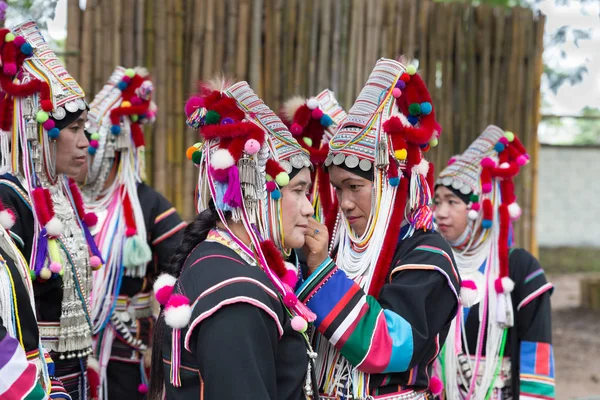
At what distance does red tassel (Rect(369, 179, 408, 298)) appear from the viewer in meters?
2.53

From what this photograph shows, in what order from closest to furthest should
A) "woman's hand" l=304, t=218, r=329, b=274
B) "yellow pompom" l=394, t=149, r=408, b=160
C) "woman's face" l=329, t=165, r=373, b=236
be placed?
"woman's hand" l=304, t=218, r=329, b=274, "yellow pompom" l=394, t=149, r=408, b=160, "woman's face" l=329, t=165, r=373, b=236

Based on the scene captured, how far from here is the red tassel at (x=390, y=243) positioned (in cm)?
253

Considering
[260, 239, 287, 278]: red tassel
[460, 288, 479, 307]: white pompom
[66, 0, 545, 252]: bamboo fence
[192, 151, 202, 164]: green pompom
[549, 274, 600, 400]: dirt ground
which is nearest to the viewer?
[260, 239, 287, 278]: red tassel

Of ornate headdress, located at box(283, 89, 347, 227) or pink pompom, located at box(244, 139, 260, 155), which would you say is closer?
pink pompom, located at box(244, 139, 260, 155)

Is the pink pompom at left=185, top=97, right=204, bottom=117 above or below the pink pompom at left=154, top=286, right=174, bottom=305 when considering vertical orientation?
above

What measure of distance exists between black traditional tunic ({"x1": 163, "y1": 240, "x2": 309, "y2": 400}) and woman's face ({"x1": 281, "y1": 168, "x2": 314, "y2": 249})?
189mm

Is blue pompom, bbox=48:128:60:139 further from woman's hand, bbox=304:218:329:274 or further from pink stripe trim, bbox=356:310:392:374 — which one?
pink stripe trim, bbox=356:310:392:374

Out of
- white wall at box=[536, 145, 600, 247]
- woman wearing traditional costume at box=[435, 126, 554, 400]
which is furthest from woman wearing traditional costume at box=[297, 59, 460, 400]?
white wall at box=[536, 145, 600, 247]

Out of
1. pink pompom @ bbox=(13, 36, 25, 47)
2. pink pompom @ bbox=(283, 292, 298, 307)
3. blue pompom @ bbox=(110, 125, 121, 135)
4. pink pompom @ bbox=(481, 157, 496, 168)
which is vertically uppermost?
pink pompom @ bbox=(13, 36, 25, 47)

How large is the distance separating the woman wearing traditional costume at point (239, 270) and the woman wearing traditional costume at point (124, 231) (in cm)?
163

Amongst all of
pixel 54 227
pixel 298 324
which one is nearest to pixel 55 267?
pixel 54 227

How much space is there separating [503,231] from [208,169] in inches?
81.9

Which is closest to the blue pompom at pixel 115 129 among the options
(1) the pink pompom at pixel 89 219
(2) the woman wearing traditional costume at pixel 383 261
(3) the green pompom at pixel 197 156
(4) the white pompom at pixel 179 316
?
(1) the pink pompom at pixel 89 219

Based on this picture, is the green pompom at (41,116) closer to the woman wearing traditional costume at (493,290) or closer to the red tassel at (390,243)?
the red tassel at (390,243)
